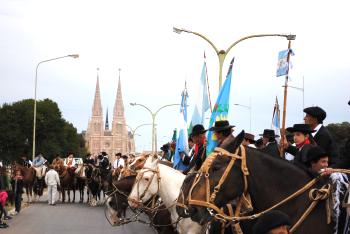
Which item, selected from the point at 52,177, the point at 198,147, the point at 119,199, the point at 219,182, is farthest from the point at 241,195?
the point at 52,177

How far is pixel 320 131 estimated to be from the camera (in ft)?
24.7

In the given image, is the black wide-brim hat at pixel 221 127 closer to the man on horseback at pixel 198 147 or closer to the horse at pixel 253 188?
the horse at pixel 253 188

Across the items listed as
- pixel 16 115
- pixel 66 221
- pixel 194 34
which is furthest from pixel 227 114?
pixel 16 115

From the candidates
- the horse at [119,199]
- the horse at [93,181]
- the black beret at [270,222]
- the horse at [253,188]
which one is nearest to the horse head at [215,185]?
the horse at [253,188]

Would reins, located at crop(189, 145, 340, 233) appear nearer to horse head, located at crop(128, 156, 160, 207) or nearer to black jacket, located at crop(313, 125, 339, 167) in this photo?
black jacket, located at crop(313, 125, 339, 167)

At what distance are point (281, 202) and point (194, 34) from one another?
15001 millimetres

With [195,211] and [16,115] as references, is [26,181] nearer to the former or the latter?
[195,211]

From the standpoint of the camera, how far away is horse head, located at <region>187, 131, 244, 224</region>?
19.2 ft

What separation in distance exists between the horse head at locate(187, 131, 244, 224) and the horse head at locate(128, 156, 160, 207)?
4081 mm

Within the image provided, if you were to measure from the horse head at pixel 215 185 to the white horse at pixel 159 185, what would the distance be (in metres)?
3.33

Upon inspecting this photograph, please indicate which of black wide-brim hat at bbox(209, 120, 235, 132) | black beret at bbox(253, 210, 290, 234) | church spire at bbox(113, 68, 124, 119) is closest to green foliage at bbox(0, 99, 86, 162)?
black wide-brim hat at bbox(209, 120, 235, 132)

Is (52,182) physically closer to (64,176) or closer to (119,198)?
(64,176)

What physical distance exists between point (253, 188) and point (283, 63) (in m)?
5.48

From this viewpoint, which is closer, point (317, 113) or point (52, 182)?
point (317, 113)
